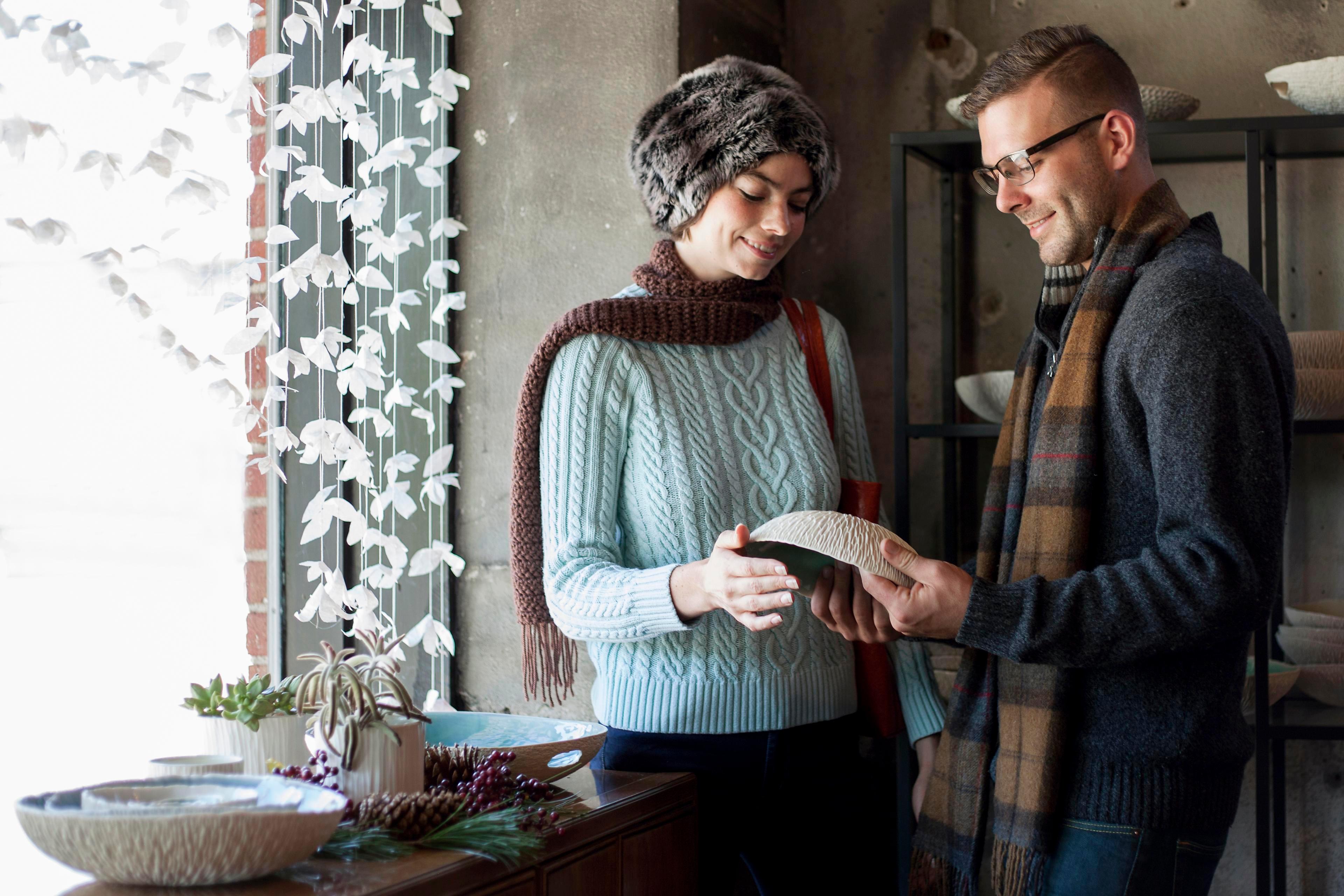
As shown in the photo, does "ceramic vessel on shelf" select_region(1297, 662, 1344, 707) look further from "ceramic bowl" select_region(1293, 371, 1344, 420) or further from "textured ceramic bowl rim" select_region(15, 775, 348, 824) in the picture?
"textured ceramic bowl rim" select_region(15, 775, 348, 824)

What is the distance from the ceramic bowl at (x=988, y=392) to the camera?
7.18 feet

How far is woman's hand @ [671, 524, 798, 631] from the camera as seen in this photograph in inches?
53.7

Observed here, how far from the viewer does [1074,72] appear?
1497 millimetres

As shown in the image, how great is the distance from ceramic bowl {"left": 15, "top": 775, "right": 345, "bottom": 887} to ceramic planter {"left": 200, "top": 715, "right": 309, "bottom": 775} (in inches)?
9.7

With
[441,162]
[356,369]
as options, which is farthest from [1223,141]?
[356,369]

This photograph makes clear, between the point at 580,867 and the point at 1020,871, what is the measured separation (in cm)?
51

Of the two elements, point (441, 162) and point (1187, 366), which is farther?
point (441, 162)

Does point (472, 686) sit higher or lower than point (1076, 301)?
lower

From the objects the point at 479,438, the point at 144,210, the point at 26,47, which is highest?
the point at 26,47

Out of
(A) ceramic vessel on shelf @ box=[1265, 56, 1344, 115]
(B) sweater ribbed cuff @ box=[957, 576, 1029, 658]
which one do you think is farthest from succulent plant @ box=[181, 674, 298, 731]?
(A) ceramic vessel on shelf @ box=[1265, 56, 1344, 115]

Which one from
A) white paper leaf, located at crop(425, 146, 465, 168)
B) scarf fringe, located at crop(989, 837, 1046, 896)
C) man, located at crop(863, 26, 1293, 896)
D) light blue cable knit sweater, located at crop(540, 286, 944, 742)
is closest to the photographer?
man, located at crop(863, 26, 1293, 896)

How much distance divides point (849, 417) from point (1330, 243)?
4.03 ft

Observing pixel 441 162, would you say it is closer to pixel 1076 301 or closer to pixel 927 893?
pixel 1076 301

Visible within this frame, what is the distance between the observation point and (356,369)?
6.20 feet
